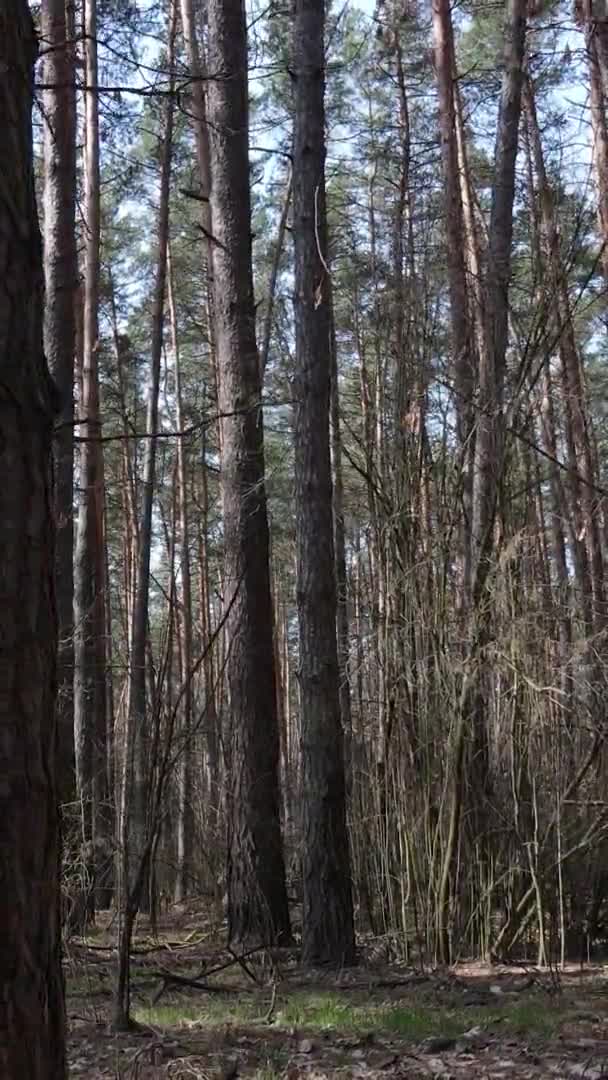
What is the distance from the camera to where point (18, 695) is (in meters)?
2.06

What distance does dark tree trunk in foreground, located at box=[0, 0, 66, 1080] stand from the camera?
6.45 ft

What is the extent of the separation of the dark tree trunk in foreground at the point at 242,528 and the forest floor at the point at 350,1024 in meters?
1.02

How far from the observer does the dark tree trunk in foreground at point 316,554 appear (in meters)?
6.80

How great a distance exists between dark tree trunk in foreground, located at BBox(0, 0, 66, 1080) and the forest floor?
86.6 inches

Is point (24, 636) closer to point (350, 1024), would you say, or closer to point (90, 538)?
point (350, 1024)

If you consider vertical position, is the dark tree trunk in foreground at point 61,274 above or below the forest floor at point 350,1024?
above

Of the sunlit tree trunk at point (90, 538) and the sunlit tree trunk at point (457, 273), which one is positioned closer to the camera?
the sunlit tree trunk at point (457, 273)

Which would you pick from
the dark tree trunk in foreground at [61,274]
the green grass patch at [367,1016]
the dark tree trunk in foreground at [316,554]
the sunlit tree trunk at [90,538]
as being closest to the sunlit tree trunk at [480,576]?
the dark tree trunk in foreground at [316,554]

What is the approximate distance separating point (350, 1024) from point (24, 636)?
3.54 meters

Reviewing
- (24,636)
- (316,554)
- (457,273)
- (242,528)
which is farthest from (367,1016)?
(457,273)

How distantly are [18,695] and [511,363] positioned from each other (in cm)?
695

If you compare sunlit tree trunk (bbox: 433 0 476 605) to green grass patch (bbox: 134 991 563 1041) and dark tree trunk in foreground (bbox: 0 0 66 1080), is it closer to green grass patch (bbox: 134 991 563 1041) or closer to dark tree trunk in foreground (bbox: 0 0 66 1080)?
green grass patch (bbox: 134 991 563 1041)

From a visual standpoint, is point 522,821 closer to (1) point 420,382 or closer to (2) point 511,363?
(1) point 420,382

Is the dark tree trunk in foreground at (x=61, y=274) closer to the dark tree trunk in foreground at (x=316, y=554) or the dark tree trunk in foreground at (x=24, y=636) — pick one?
the dark tree trunk in foreground at (x=316, y=554)
